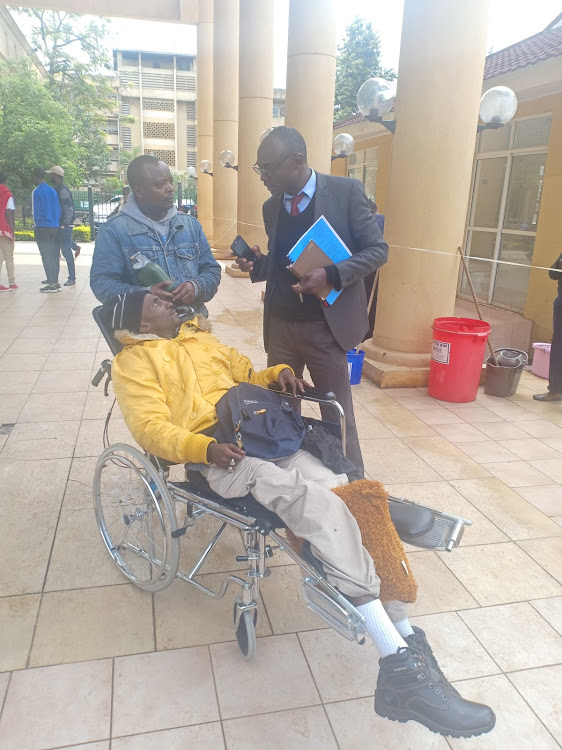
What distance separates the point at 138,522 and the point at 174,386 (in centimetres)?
71

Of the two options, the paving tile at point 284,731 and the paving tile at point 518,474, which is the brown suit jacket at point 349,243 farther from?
the paving tile at point 284,731

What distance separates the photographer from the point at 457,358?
4.47 metres

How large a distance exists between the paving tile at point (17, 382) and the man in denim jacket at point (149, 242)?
235 centimetres

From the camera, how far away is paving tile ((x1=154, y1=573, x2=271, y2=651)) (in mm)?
2059

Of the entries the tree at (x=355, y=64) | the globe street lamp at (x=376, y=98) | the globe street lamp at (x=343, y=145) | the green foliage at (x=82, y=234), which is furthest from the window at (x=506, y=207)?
the tree at (x=355, y=64)

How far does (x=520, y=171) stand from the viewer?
8.24 meters

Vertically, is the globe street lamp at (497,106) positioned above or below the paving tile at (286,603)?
above

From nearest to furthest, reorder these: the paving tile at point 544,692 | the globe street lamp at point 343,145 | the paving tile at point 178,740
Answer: the paving tile at point 178,740, the paving tile at point 544,692, the globe street lamp at point 343,145

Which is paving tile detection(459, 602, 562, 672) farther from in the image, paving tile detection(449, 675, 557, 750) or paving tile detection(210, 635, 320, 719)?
paving tile detection(210, 635, 320, 719)

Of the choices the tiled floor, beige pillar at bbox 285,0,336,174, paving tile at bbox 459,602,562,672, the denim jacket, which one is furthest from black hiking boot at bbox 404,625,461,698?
beige pillar at bbox 285,0,336,174

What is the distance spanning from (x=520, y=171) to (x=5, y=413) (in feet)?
24.9

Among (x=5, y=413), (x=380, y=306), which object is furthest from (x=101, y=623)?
(x=380, y=306)

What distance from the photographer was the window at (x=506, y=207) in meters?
7.95

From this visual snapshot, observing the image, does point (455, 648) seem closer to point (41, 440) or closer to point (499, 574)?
point (499, 574)
